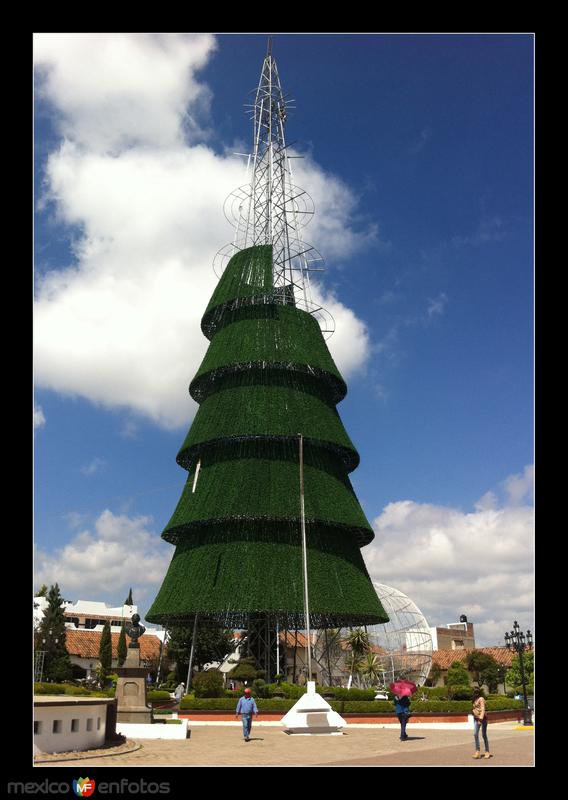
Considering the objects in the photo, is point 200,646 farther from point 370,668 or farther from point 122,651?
point 122,651

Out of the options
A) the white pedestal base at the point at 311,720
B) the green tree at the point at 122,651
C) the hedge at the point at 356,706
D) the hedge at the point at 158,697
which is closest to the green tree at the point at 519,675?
the hedge at the point at 356,706

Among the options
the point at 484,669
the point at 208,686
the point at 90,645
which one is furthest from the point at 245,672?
the point at 484,669

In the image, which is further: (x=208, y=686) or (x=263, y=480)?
(x=263, y=480)

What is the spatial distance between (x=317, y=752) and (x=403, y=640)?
67403 millimetres

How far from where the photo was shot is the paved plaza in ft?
53.9

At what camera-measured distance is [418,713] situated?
114 feet

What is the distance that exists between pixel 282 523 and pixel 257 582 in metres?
4.60

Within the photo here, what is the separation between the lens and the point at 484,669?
9262cm

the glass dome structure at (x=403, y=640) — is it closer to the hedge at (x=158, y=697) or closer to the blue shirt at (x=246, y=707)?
the hedge at (x=158, y=697)

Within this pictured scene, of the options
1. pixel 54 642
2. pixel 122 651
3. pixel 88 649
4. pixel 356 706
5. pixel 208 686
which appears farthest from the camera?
pixel 88 649
